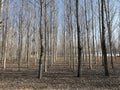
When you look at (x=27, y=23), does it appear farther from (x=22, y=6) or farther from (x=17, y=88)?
(x=17, y=88)

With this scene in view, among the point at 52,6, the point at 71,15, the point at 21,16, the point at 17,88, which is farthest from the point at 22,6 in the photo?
the point at 17,88

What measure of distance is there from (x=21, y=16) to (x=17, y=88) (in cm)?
1023

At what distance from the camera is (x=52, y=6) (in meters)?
18.3

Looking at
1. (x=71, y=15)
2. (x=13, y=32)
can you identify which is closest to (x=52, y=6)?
(x=71, y=15)

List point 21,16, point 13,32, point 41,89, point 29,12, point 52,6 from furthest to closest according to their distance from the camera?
point 13,32 → point 29,12 → point 52,6 → point 21,16 → point 41,89

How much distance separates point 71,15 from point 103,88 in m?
10.2

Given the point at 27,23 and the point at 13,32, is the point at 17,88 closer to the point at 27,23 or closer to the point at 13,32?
the point at 27,23

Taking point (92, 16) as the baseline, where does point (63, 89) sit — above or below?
below

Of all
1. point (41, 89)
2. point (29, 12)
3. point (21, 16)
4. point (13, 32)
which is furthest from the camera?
point (13, 32)

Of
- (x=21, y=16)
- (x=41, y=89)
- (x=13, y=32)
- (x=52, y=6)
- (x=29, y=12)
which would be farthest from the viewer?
(x=13, y=32)

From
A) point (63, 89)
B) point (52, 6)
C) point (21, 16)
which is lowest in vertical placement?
point (63, 89)

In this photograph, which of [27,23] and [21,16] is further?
[27,23]

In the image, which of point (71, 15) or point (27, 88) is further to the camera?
point (71, 15)

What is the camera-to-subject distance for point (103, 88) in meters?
7.45
